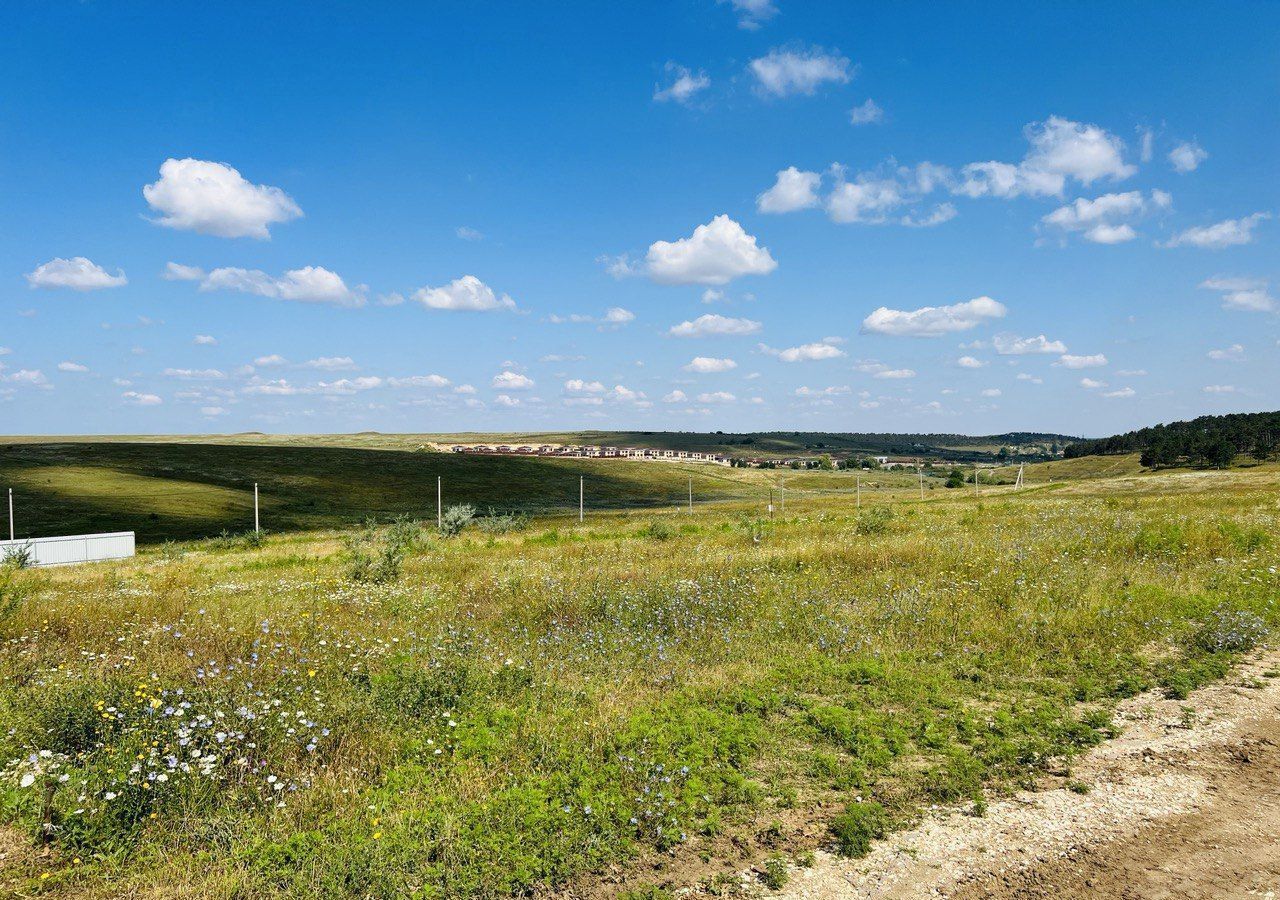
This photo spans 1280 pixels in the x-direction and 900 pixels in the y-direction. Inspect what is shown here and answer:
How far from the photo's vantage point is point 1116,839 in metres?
5.80

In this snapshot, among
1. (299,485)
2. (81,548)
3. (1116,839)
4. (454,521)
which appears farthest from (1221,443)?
(81,548)

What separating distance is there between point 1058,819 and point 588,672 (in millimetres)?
6063

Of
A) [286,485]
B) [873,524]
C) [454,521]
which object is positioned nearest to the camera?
[873,524]

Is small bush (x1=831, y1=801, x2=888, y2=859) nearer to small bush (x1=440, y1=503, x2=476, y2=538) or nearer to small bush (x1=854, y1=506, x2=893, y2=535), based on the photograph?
small bush (x1=854, y1=506, x2=893, y2=535)

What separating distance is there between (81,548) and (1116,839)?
57.3 meters

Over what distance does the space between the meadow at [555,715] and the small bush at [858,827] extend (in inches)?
1.8

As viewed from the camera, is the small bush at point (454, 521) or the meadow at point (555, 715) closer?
the meadow at point (555, 715)

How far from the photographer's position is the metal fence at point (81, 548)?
42.8 m

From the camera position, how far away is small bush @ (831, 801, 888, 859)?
225 inches

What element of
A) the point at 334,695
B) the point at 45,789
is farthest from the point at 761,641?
the point at 45,789

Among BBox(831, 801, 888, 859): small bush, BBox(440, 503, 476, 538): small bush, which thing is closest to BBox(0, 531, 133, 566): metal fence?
BBox(440, 503, 476, 538): small bush

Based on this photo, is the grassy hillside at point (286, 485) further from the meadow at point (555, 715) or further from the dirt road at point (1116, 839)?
the dirt road at point (1116, 839)

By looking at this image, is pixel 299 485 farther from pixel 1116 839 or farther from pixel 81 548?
pixel 1116 839

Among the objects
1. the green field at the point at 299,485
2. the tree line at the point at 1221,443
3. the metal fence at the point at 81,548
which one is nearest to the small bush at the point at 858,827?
the metal fence at the point at 81,548
